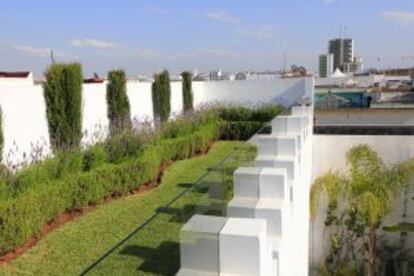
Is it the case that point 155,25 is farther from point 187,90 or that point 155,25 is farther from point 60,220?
point 60,220

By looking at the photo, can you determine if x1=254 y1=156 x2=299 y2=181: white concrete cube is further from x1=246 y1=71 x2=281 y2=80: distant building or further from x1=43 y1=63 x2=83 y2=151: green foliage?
x1=246 y1=71 x2=281 y2=80: distant building

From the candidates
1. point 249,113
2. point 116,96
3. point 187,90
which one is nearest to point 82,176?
point 116,96

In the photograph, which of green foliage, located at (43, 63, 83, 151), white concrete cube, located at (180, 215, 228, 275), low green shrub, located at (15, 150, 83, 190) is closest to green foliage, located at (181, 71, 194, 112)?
green foliage, located at (43, 63, 83, 151)

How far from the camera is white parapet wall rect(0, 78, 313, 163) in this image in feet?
26.3

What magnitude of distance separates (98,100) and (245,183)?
8428 mm

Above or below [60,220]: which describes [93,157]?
above

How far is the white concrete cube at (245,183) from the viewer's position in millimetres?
3584

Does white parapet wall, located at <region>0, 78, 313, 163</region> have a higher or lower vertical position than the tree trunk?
higher

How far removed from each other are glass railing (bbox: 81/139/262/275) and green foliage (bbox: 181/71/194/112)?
13.2 meters

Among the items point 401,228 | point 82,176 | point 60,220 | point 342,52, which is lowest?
point 401,228

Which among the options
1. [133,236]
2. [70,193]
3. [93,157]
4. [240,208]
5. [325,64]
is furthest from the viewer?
[325,64]

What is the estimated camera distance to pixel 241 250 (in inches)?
99.0

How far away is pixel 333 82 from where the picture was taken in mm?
39469

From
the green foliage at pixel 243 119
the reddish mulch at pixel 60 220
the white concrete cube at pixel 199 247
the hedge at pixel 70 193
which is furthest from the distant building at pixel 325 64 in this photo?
the white concrete cube at pixel 199 247
